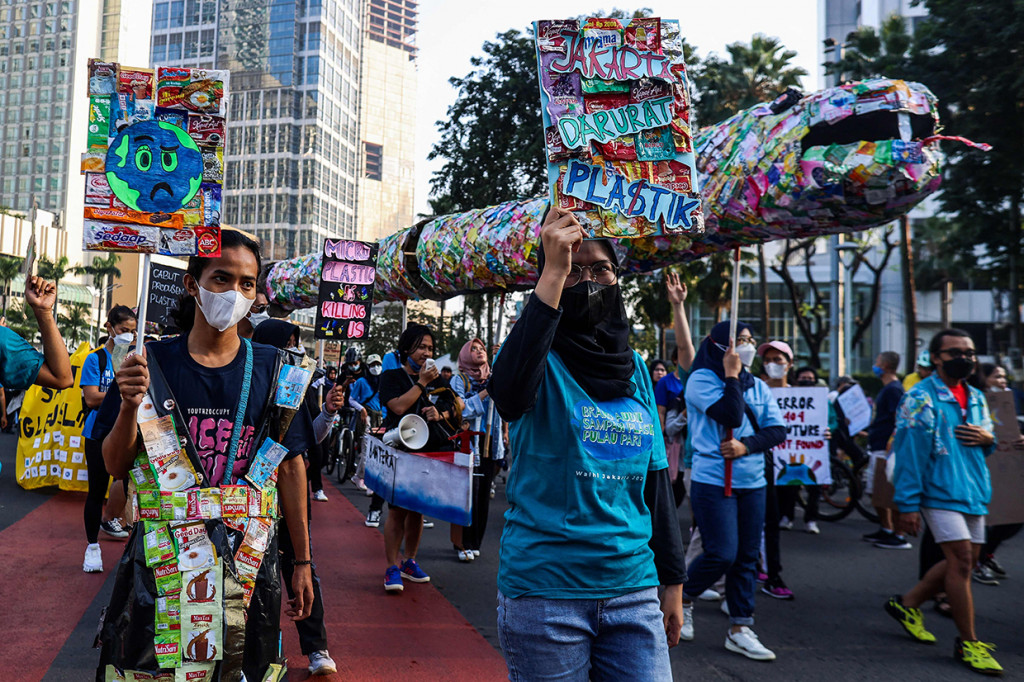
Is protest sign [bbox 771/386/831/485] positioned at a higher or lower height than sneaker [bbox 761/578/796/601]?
higher

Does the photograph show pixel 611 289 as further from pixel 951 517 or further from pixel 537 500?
pixel 951 517

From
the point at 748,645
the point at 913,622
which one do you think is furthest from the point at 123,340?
the point at 913,622

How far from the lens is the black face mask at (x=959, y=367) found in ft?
15.7

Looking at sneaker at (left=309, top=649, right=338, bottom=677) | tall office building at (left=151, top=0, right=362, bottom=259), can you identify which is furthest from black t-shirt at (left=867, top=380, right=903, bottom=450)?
tall office building at (left=151, top=0, right=362, bottom=259)

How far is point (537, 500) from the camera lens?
2125 mm

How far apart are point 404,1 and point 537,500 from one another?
20364cm

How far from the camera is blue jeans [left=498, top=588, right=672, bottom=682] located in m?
2.04

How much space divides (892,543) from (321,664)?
20.0 feet

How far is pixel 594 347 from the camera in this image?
2195 mm

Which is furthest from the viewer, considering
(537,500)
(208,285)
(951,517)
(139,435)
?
(951,517)

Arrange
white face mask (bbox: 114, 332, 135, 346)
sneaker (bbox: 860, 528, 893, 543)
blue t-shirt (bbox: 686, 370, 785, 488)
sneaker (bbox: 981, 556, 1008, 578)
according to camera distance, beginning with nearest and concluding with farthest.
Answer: white face mask (bbox: 114, 332, 135, 346) < blue t-shirt (bbox: 686, 370, 785, 488) < sneaker (bbox: 981, 556, 1008, 578) < sneaker (bbox: 860, 528, 893, 543)

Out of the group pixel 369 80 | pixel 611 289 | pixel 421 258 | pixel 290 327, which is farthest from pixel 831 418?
pixel 369 80

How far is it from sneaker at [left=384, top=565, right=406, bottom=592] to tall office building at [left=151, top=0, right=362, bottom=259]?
93.9m

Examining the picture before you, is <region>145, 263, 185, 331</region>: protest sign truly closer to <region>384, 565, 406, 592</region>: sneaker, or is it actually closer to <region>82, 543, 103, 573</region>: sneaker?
<region>82, 543, 103, 573</region>: sneaker
